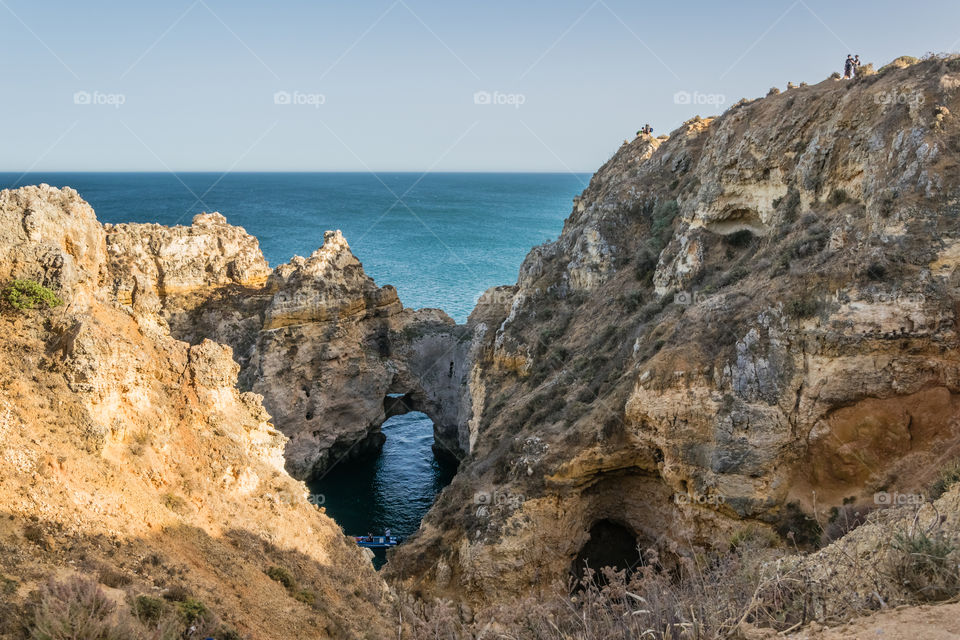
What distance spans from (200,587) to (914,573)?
393 inches

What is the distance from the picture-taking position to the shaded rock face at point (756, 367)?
16.5 m

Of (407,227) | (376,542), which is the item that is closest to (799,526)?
(376,542)

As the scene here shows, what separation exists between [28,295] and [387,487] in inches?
1048

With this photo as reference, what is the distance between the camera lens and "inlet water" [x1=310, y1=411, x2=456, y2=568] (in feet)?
107

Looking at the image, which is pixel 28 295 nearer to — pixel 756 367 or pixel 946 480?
pixel 756 367

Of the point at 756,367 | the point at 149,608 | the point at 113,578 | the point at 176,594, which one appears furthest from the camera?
the point at 756,367

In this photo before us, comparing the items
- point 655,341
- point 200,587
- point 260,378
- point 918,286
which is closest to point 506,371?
point 655,341

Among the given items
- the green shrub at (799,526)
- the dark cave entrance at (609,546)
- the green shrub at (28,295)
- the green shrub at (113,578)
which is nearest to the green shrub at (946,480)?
the green shrub at (799,526)

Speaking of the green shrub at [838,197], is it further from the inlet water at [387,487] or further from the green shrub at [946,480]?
the inlet water at [387,487]

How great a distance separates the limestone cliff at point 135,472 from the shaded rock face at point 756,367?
6974 mm

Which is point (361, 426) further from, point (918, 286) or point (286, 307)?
point (918, 286)

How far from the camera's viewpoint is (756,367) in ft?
57.3

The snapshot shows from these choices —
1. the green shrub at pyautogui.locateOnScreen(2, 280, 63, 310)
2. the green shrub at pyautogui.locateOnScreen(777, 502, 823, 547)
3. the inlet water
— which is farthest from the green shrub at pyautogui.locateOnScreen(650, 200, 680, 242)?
the green shrub at pyautogui.locateOnScreen(2, 280, 63, 310)

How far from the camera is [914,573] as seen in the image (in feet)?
27.1
